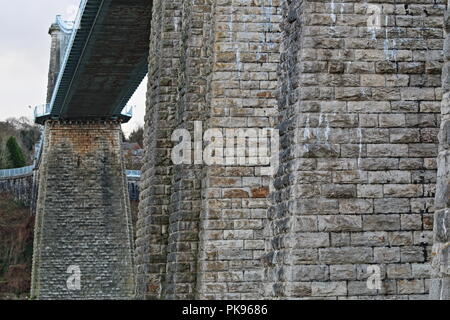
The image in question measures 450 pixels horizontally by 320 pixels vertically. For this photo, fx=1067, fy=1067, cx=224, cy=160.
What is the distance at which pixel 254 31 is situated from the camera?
1266cm

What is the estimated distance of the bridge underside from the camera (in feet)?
87.0

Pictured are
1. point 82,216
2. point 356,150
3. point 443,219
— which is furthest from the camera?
point 82,216

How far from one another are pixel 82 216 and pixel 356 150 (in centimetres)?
3024

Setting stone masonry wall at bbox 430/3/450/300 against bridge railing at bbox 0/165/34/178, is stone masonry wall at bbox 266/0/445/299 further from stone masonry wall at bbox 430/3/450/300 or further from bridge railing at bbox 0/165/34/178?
bridge railing at bbox 0/165/34/178

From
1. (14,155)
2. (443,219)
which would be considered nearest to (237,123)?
(443,219)

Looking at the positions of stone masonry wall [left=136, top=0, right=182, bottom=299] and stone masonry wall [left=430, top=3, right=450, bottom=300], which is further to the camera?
stone masonry wall [left=136, top=0, right=182, bottom=299]

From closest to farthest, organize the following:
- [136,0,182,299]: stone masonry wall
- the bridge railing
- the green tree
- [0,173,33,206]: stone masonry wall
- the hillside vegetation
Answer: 1. [136,0,182,299]: stone masonry wall
2. the hillside vegetation
3. [0,173,33,206]: stone masonry wall
4. the bridge railing
5. the green tree

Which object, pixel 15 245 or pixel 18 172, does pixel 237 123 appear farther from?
pixel 18 172

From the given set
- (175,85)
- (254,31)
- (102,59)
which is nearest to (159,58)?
(175,85)

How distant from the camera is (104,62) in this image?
3188cm

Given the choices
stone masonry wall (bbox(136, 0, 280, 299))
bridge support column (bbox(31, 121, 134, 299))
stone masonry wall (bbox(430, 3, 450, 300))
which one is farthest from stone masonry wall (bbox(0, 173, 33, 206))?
stone masonry wall (bbox(430, 3, 450, 300))

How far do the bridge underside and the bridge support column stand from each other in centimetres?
96
